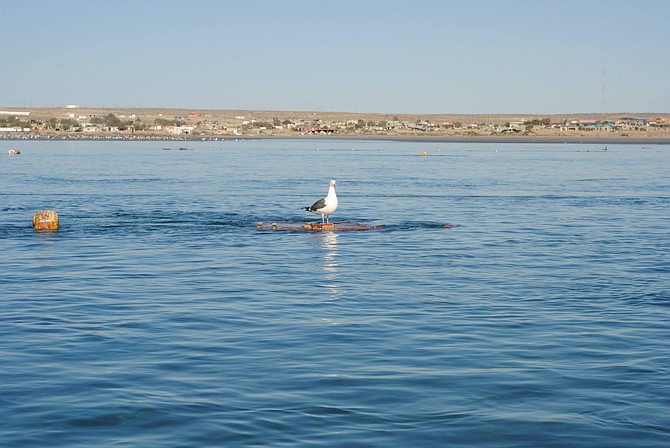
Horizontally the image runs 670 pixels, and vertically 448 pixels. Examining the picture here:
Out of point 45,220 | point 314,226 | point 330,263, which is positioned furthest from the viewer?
point 45,220

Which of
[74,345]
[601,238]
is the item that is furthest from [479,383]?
[601,238]

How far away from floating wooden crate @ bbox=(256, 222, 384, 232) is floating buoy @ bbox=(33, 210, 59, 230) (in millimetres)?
6631

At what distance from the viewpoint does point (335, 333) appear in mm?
16172

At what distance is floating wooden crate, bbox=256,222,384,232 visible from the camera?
3159 centimetres

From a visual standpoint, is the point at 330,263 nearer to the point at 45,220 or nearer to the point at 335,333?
the point at 335,333

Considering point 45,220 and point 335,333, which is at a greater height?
point 45,220

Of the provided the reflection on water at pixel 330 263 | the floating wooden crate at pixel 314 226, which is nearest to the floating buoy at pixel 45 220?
the floating wooden crate at pixel 314 226

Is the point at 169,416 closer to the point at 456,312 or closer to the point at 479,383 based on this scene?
the point at 479,383

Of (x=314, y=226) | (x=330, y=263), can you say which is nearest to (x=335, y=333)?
(x=330, y=263)

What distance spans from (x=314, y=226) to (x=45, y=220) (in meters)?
8.79

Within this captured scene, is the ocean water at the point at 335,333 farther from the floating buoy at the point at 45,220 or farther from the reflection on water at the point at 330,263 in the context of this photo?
the floating buoy at the point at 45,220

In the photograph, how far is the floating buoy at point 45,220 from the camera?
32125 mm

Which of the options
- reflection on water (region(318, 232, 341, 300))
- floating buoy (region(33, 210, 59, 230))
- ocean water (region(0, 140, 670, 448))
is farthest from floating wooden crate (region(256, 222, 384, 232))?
floating buoy (region(33, 210, 59, 230))

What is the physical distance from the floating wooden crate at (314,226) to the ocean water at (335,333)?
0.51 meters
